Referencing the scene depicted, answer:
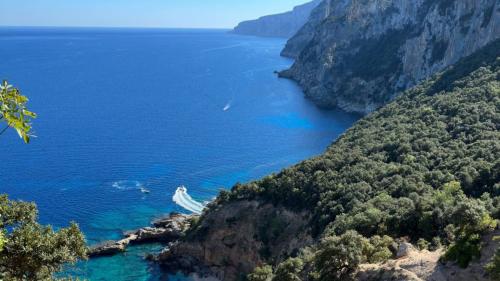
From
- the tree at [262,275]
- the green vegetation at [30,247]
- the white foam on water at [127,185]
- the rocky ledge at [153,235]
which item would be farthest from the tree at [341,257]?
the white foam on water at [127,185]

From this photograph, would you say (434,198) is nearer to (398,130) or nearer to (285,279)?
(285,279)

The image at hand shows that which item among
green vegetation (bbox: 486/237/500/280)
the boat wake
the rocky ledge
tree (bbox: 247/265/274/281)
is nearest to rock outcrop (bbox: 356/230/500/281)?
green vegetation (bbox: 486/237/500/280)

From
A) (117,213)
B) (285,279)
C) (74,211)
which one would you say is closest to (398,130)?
(285,279)

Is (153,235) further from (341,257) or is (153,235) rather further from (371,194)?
(341,257)

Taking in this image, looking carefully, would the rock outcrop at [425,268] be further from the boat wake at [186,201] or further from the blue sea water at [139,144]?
the boat wake at [186,201]

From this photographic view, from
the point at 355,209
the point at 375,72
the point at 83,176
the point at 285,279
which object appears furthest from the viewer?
the point at 375,72

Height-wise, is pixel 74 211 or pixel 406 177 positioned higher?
pixel 406 177

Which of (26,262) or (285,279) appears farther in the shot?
(285,279)
